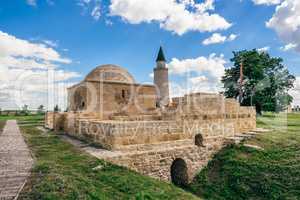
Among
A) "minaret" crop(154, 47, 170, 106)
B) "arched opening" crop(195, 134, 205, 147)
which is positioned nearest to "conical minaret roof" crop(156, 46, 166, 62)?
"minaret" crop(154, 47, 170, 106)

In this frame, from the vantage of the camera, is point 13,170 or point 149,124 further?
point 149,124

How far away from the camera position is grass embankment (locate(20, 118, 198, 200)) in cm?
377

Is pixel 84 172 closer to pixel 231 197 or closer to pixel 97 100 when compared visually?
pixel 231 197

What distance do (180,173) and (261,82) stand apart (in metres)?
17.9

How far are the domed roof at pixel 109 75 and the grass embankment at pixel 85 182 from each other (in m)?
8.86

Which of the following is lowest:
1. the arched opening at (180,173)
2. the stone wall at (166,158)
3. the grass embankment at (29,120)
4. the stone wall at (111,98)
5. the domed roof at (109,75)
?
the arched opening at (180,173)

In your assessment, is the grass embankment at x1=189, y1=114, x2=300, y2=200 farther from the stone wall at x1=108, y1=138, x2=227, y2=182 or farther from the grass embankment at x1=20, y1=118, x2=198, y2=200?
the grass embankment at x1=20, y1=118, x2=198, y2=200

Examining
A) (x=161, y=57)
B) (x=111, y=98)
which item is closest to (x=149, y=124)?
(x=111, y=98)

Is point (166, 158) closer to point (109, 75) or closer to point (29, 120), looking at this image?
point (109, 75)

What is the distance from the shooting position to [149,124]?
25.8 feet

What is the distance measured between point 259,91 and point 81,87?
59.8 ft

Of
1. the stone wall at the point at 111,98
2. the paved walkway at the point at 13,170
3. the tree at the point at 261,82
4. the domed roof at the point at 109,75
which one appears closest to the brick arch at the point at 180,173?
the paved walkway at the point at 13,170

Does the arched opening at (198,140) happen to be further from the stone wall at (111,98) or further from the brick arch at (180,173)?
the stone wall at (111,98)

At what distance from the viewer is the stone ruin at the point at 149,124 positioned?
23.4 ft
